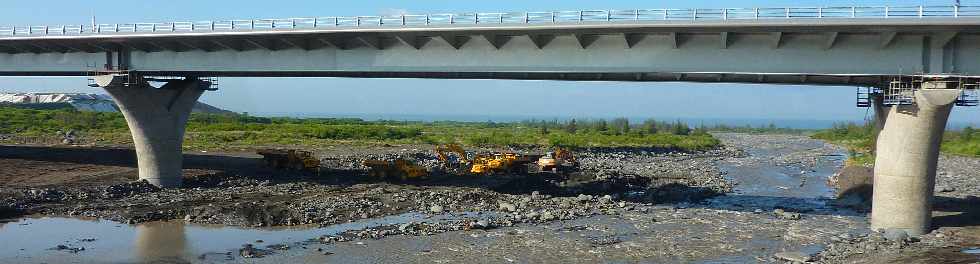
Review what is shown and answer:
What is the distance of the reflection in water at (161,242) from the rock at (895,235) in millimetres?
18068

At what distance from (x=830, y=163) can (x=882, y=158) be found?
4593 centimetres

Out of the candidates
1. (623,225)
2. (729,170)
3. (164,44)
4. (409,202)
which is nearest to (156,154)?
(164,44)

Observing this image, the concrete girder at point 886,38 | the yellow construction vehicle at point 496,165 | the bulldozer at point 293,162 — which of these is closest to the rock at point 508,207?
the yellow construction vehicle at point 496,165

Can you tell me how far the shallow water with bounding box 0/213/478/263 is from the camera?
1897 centimetres

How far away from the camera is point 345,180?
36.2 metres

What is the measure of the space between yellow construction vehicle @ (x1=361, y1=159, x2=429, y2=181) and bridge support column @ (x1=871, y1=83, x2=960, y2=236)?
19.9 m

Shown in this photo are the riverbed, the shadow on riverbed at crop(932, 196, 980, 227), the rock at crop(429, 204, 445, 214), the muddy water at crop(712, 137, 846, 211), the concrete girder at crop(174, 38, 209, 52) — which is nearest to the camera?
the riverbed

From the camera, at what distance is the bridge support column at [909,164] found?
21.3m

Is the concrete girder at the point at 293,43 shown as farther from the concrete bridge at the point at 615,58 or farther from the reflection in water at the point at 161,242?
the reflection in water at the point at 161,242

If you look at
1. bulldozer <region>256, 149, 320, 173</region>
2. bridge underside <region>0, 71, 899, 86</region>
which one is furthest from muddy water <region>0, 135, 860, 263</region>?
bulldozer <region>256, 149, 320, 173</region>

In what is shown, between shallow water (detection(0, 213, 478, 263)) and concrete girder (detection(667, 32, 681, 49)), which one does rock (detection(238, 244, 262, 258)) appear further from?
concrete girder (detection(667, 32, 681, 49))

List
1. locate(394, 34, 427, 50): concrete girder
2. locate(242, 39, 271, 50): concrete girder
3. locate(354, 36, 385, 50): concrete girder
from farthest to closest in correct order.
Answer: locate(242, 39, 271, 50): concrete girder
locate(354, 36, 385, 50): concrete girder
locate(394, 34, 427, 50): concrete girder

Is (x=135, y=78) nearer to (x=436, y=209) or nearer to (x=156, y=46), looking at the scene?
(x=156, y=46)

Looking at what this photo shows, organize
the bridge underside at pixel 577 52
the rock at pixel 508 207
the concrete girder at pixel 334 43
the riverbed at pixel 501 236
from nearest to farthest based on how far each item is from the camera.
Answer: the riverbed at pixel 501 236 → the bridge underside at pixel 577 52 → the rock at pixel 508 207 → the concrete girder at pixel 334 43
